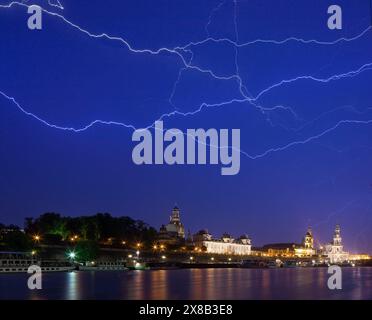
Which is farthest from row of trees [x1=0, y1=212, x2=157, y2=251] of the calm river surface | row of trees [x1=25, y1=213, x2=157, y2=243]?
the calm river surface

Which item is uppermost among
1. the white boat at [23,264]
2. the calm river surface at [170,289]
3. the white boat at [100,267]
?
the calm river surface at [170,289]

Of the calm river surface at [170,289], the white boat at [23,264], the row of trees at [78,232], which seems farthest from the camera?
the row of trees at [78,232]

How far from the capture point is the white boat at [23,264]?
238 ft

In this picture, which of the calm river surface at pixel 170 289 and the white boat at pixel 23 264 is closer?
the calm river surface at pixel 170 289

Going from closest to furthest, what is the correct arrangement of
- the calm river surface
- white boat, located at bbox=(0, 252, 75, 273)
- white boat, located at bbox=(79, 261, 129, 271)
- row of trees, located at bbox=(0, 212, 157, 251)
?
the calm river surface < white boat, located at bbox=(0, 252, 75, 273) < white boat, located at bbox=(79, 261, 129, 271) < row of trees, located at bbox=(0, 212, 157, 251)

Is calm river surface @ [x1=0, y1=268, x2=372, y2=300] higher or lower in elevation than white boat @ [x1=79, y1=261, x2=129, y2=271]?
higher

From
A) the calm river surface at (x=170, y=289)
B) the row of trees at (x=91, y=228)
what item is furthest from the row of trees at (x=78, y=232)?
the calm river surface at (x=170, y=289)

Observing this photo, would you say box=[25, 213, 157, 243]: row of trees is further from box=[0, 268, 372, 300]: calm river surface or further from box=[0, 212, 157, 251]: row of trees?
box=[0, 268, 372, 300]: calm river surface

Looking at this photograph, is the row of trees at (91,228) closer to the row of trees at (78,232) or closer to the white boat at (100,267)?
the row of trees at (78,232)

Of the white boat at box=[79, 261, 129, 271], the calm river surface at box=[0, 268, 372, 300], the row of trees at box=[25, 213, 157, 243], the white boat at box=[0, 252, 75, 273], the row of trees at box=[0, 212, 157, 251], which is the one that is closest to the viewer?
the calm river surface at box=[0, 268, 372, 300]

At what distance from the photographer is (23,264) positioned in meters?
79.8

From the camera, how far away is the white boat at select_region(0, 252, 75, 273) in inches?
2852

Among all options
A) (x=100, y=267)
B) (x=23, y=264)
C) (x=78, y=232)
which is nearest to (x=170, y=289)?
(x=23, y=264)
